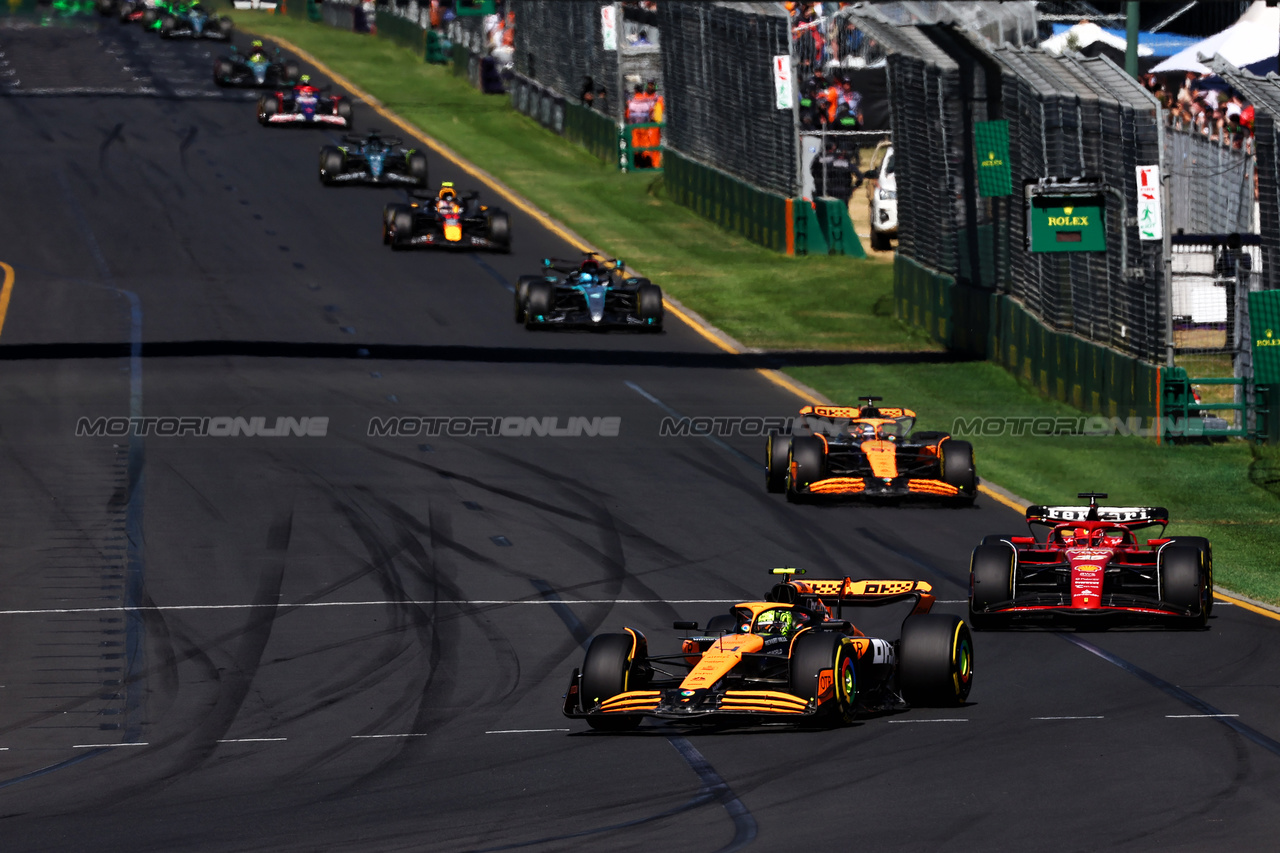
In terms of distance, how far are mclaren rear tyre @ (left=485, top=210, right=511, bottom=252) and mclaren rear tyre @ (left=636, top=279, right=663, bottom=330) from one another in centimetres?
725

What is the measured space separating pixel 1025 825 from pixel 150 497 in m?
14.8

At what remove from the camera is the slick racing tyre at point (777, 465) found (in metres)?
→ 24.8

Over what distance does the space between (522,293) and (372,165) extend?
14.5 meters

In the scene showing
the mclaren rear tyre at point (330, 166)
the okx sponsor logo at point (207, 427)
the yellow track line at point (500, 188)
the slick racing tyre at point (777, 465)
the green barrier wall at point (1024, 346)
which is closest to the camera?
the slick racing tyre at point (777, 465)

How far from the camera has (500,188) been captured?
51938 mm

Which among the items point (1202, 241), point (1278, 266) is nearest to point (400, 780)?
point (1278, 266)

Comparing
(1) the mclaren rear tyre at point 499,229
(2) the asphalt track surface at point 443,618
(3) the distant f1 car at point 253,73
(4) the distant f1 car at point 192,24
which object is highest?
(4) the distant f1 car at point 192,24

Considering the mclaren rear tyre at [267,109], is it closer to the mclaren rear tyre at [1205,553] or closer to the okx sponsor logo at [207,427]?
the okx sponsor logo at [207,427]

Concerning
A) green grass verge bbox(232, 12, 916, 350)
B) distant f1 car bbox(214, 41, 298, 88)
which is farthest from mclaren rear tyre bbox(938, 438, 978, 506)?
distant f1 car bbox(214, 41, 298, 88)

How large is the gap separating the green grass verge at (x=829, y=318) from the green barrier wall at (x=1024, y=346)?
0.35 metres

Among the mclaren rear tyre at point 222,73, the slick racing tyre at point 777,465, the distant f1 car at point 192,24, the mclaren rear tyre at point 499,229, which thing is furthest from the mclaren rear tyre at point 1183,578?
the distant f1 car at point 192,24

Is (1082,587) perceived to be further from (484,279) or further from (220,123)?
(220,123)

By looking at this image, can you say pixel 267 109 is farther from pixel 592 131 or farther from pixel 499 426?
pixel 499 426

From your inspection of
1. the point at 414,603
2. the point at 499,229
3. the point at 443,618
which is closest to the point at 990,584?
the point at 443,618
